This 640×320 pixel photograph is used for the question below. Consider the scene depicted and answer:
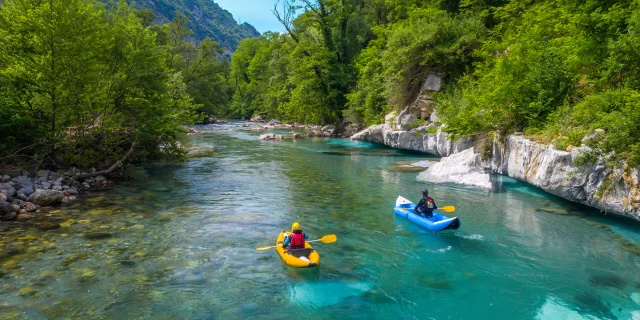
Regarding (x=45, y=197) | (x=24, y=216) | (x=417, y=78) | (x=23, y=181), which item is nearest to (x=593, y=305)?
(x=24, y=216)

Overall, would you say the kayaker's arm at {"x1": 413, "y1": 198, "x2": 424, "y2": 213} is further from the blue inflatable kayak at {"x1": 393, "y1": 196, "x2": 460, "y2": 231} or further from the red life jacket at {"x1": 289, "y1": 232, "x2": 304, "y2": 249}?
the red life jacket at {"x1": 289, "y1": 232, "x2": 304, "y2": 249}

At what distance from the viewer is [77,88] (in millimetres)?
13523

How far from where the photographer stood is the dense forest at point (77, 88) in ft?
41.1

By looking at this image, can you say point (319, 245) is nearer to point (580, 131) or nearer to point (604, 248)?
point (604, 248)

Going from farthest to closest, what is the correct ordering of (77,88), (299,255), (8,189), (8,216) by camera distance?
(77,88) < (8,189) < (8,216) < (299,255)

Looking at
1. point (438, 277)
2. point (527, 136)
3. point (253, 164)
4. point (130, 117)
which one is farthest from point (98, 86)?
point (527, 136)

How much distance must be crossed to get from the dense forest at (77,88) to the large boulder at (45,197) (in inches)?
62.7

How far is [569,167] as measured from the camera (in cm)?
1088

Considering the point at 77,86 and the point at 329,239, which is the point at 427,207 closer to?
the point at 329,239

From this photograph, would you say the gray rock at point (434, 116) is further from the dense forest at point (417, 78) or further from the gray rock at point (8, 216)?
the gray rock at point (8, 216)

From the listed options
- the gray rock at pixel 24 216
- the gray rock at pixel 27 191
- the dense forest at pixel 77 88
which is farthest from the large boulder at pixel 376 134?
the gray rock at pixel 24 216

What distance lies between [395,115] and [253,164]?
12294mm

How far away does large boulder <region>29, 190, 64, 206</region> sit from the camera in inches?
437

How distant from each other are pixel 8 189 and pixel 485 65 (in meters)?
22.5
